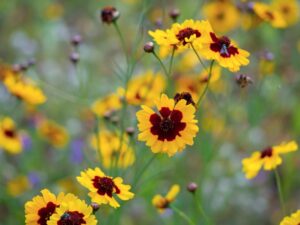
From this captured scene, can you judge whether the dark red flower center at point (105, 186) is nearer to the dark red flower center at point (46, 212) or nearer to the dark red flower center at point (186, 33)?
the dark red flower center at point (46, 212)

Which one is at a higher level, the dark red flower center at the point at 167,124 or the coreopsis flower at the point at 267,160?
the coreopsis flower at the point at 267,160

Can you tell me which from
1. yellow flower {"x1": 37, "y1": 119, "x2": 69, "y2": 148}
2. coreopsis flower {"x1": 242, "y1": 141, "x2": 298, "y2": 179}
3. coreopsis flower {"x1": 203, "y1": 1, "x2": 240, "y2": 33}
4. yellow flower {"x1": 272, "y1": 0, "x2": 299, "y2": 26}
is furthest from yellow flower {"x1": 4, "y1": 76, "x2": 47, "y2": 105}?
yellow flower {"x1": 272, "y1": 0, "x2": 299, "y2": 26}

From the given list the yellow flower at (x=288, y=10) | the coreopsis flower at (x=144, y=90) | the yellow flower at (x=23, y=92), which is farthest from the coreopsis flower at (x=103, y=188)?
the yellow flower at (x=288, y=10)

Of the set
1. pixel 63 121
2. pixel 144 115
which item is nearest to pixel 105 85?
pixel 63 121

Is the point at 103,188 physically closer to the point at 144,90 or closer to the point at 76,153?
the point at 144,90

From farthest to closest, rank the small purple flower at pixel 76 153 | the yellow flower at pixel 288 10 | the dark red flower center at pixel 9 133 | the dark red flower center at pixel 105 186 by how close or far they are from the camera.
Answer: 1. the yellow flower at pixel 288 10
2. the small purple flower at pixel 76 153
3. the dark red flower center at pixel 9 133
4. the dark red flower center at pixel 105 186

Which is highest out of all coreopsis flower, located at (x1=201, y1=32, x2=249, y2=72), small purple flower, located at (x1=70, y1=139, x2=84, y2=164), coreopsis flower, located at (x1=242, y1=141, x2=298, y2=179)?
small purple flower, located at (x1=70, y1=139, x2=84, y2=164)

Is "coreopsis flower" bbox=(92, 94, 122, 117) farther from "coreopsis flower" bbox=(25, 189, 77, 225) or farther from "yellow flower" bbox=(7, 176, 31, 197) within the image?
"coreopsis flower" bbox=(25, 189, 77, 225)
